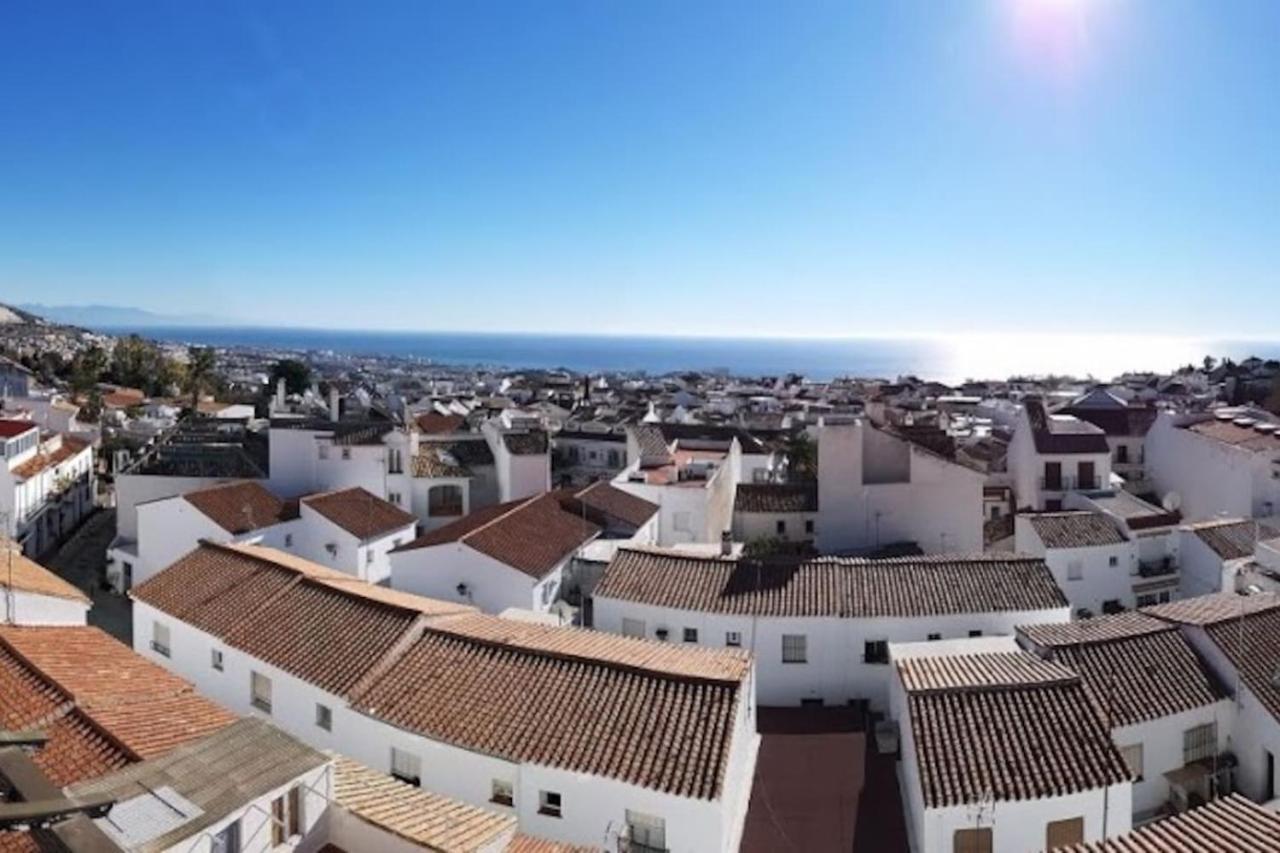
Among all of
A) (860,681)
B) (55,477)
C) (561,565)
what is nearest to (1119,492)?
(860,681)

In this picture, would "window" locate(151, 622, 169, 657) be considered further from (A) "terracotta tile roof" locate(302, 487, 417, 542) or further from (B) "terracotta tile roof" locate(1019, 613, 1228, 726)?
(B) "terracotta tile roof" locate(1019, 613, 1228, 726)

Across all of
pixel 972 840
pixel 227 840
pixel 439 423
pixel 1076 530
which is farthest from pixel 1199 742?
pixel 439 423

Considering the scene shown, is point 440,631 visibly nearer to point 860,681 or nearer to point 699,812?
point 699,812

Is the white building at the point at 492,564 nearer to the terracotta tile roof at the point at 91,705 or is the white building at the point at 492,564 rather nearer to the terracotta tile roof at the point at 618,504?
the terracotta tile roof at the point at 618,504

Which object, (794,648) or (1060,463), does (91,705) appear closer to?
(794,648)

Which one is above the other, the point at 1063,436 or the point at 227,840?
the point at 1063,436
